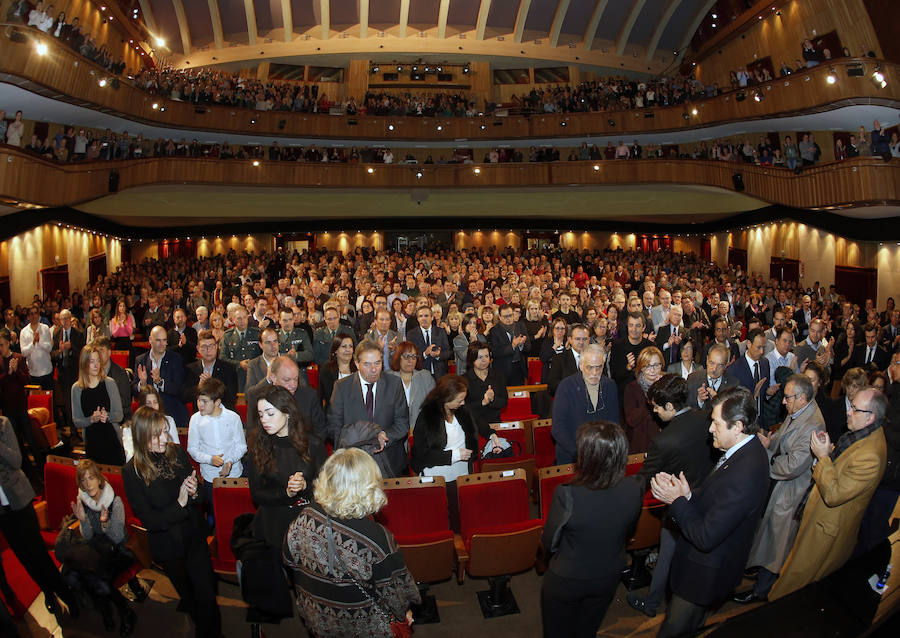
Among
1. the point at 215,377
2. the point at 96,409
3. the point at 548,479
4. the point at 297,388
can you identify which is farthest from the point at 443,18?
the point at 548,479

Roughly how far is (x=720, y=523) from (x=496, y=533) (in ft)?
4.67

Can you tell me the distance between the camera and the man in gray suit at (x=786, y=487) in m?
4.03

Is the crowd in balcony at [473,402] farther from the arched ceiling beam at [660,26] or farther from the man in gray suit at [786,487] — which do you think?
the arched ceiling beam at [660,26]

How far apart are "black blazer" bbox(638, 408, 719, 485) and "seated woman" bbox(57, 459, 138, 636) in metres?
3.05

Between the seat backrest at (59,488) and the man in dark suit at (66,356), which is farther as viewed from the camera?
the man in dark suit at (66,356)

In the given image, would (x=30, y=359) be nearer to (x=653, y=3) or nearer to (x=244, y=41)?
(x=244, y=41)

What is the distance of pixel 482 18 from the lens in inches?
1133

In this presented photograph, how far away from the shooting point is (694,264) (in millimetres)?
20891

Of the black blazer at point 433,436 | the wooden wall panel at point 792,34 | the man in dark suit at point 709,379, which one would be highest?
the wooden wall panel at point 792,34

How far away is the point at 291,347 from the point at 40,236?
13.6 metres

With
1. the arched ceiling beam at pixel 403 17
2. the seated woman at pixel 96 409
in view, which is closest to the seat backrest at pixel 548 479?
the seated woman at pixel 96 409

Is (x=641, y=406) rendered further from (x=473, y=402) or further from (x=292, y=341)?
(x=292, y=341)

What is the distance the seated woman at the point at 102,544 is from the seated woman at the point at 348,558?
1822 mm

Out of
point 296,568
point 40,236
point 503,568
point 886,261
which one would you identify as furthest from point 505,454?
point 40,236
